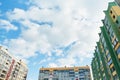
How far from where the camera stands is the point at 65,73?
3494 inches

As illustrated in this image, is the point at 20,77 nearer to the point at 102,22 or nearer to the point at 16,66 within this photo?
the point at 16,66

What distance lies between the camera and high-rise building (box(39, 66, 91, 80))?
86188 mm

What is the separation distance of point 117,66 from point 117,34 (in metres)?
7.08

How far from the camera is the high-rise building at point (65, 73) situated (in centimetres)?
8619

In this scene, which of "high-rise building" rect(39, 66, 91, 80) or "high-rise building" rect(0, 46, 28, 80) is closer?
"high-rise building" rect(0, 46, 28, 80)

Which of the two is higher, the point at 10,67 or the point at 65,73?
the point at 65,73

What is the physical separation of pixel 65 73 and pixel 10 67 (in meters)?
36.5

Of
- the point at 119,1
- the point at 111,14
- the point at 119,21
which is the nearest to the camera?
the point at 119,21

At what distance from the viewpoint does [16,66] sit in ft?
234

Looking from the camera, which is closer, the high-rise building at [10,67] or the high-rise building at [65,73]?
the high-rise building at [10,67]

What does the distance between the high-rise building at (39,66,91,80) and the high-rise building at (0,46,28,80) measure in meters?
14.7

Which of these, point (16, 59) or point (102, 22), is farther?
point (16, 59)

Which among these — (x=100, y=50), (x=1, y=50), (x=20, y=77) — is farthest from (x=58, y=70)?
(x=100, y=50)

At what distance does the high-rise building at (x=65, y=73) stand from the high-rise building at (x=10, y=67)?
14735mm
